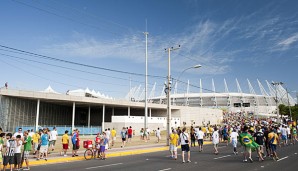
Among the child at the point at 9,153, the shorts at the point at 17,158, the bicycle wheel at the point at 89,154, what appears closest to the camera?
the child at the point at 9,153

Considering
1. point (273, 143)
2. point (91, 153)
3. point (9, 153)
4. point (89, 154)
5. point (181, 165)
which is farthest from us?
point (91, 153)

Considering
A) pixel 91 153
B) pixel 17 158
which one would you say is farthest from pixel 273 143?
pixel 17 158

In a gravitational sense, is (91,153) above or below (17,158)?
below

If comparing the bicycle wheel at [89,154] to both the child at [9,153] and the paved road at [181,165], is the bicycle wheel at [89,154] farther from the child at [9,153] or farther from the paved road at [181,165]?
the child at [9,153]

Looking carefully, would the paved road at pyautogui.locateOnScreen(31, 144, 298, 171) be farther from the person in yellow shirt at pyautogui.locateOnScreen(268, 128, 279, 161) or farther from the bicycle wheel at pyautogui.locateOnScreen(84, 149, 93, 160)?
the bicycle wheel at pyautogui.locateOnScreen(84, 149, 93, 160)

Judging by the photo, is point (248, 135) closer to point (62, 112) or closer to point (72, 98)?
point (72, 98)

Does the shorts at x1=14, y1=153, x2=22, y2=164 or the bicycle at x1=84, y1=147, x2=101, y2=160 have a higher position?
the shorts at x1=14, y1=153, x2=22, y2=164

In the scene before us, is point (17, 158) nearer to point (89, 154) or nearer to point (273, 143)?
point (89, 154)

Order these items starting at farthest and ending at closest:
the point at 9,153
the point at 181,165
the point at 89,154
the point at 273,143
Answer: the point at 89,154 → the point at 273,143 → the point at 181,165 → the point at 9,153

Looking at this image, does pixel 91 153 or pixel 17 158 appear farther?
pixel 91 153

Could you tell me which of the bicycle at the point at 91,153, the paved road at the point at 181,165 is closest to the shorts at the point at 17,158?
the paved road at the point at 181,165

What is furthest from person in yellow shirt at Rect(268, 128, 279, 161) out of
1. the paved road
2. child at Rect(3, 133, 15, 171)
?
child at Rect(3, 133, 15, 171)

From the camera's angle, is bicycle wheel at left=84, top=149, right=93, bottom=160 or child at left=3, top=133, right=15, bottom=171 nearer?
child at left=3, top=133, right=15, bottom=171

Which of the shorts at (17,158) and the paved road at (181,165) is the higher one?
the shorts at (17,158)
